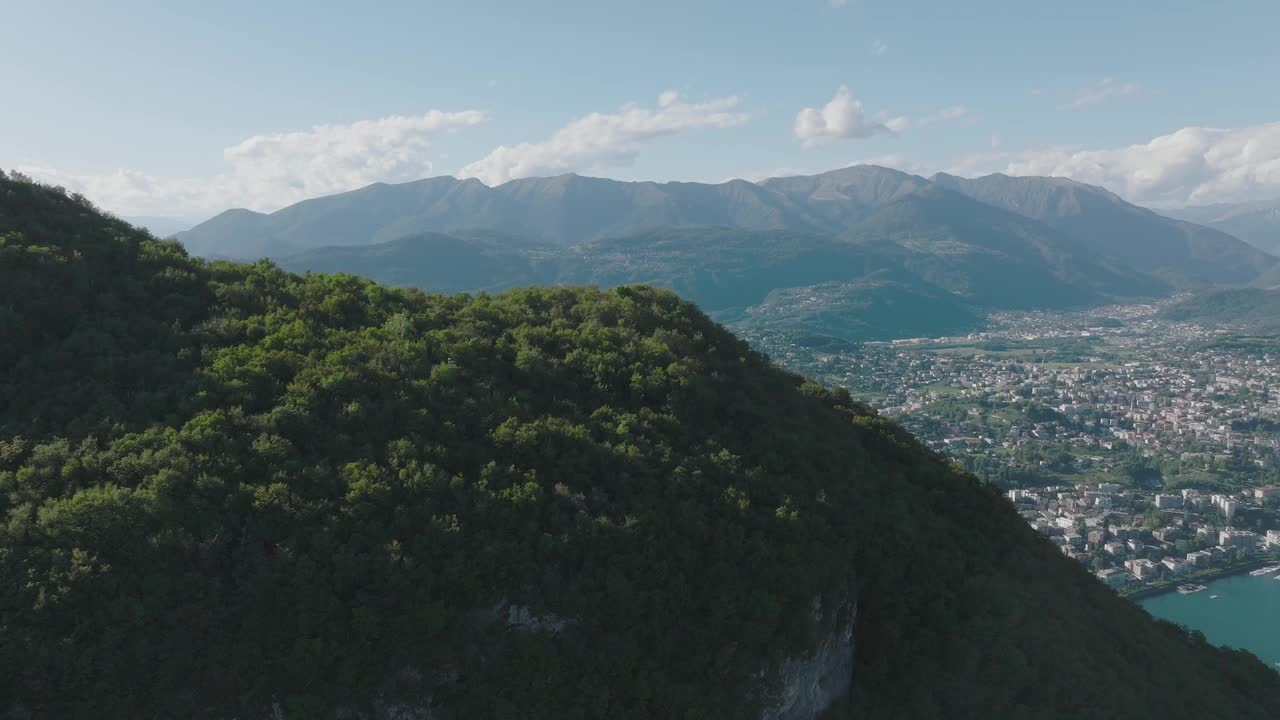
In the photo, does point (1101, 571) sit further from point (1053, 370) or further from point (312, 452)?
point (1053, 370)

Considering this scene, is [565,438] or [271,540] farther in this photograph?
[565,438]

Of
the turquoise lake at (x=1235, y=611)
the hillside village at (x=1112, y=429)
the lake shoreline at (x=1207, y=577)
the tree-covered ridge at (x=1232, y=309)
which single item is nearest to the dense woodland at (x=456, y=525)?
the turquoise lake at (x=1235, y=611)

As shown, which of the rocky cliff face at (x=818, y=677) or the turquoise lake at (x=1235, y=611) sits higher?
the rocky cliff face at (x=818, y=677)

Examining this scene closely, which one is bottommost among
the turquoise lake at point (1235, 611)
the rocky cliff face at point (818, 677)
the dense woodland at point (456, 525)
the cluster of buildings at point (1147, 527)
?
the turquoise lake at point (1235, 611)

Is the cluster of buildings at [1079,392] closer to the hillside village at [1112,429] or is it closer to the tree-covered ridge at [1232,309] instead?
the hillside village at [1112,429]

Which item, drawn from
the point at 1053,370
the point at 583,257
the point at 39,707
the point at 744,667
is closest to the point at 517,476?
the point at 744,667

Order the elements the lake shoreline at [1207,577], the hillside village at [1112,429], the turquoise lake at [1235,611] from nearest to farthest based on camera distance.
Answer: the turquoise lake at [1235,611], the lake shoreline at [1207,577], the hillside village at [1112,429]
